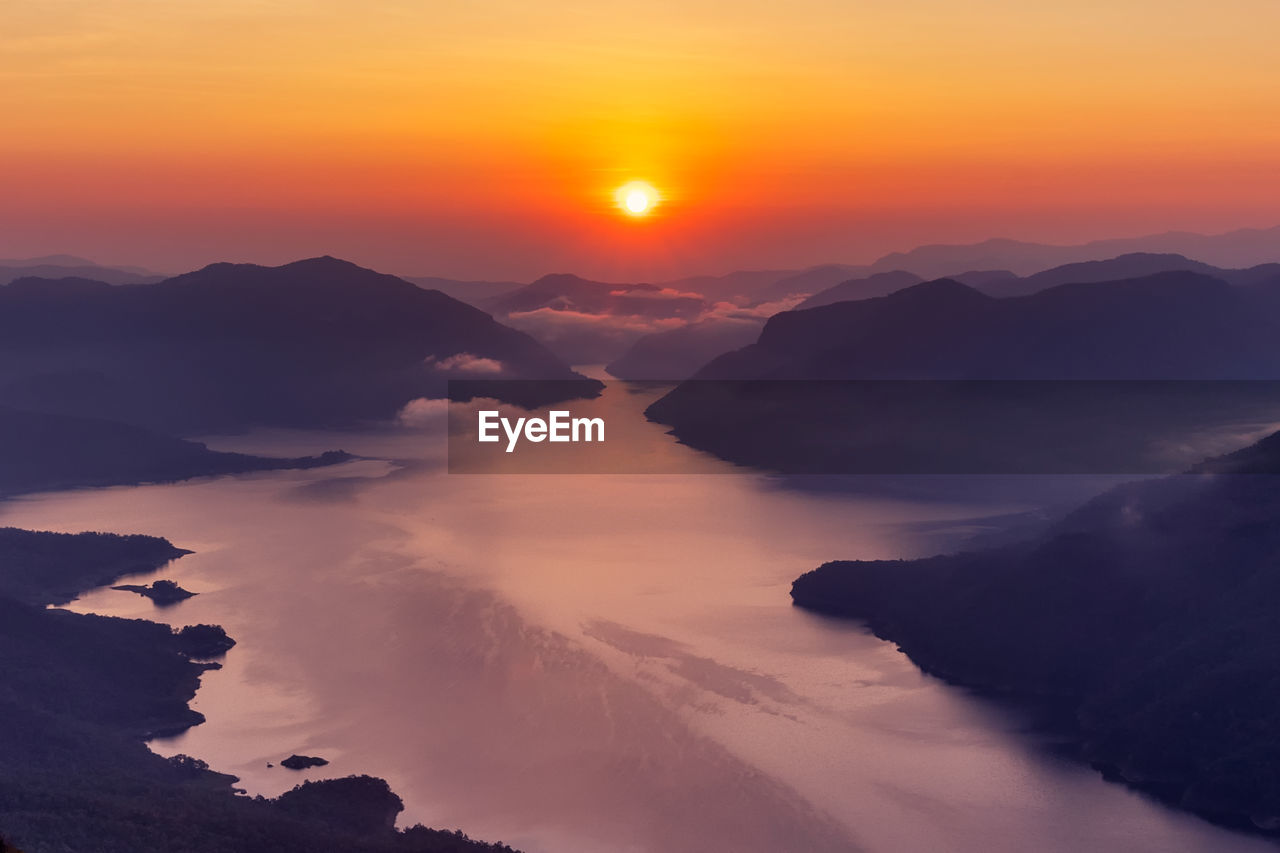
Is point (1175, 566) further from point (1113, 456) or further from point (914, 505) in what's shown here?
point (1113, 456)

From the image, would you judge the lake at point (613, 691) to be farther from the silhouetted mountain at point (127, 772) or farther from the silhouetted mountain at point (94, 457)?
the silhouetted mountain at point (94, 457)

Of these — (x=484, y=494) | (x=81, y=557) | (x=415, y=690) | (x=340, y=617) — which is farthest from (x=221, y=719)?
(x=484, y=494)

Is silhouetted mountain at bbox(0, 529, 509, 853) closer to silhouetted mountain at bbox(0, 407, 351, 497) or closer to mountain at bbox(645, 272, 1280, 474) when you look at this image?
silhouetted mountain at bbox(0, 407, 351, 497)

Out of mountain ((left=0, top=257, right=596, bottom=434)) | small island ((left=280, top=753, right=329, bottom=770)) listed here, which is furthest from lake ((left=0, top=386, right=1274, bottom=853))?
mountain ((left=0, top=257, right=596, bottom=434))

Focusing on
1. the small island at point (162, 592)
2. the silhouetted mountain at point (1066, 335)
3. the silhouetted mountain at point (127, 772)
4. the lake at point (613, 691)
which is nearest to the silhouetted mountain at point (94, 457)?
the lake at point (613, 691)

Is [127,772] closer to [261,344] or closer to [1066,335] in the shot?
[1066,335]

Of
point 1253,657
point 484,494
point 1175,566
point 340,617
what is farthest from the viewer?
point 484,494
